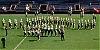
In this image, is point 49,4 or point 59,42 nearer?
point 59,42

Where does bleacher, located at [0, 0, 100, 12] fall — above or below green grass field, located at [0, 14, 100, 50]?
above

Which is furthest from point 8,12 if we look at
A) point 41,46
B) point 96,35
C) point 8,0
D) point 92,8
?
point 41,46

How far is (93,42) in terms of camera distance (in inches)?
1400

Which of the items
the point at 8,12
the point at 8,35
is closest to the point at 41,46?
the point at 8,35

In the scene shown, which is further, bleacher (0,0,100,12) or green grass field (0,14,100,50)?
bleacher (0,0,100,12)

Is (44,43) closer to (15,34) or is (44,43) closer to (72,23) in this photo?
(15,34)

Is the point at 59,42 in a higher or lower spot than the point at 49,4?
lower

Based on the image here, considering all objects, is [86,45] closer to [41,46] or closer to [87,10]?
[41,46]

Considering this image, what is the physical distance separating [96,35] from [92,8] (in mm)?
25585

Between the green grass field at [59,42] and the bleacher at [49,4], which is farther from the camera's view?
the bleacher at [49,4]

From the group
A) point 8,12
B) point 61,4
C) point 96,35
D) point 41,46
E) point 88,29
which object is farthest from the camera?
point 61,4

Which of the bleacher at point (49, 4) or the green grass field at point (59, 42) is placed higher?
the bleacher at point (49, 4)

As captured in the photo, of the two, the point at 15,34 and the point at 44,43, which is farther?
the point at 15,34

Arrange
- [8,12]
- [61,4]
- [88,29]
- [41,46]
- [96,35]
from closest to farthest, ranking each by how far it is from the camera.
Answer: [41,46] → [96,35] → [88,29] → [8,12] → [61,4]
